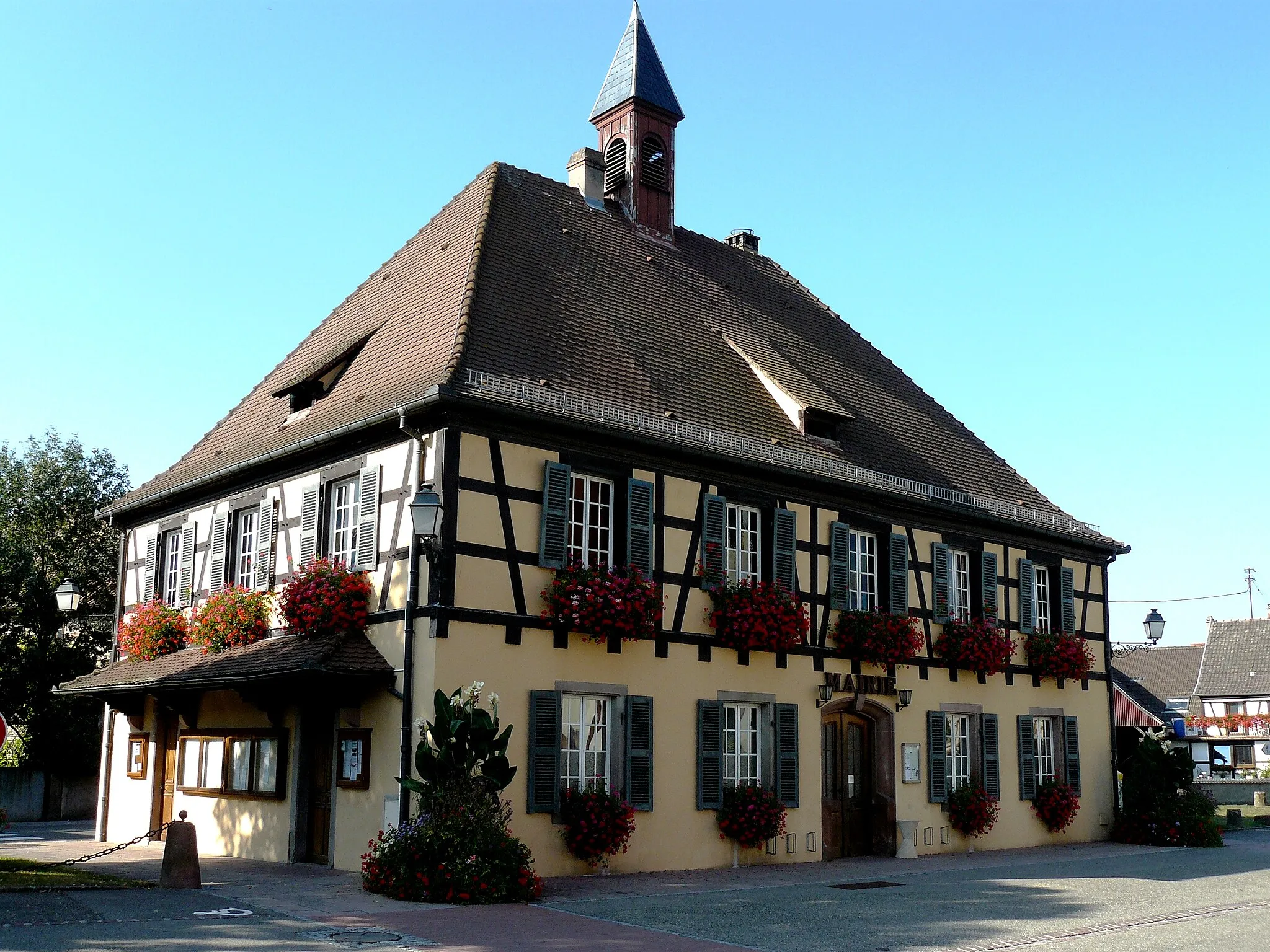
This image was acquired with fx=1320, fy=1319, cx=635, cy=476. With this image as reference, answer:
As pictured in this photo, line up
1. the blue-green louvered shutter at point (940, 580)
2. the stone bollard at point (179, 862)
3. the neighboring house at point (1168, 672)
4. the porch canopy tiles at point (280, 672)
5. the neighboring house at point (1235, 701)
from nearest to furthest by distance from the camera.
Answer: the stone bollard at point (179, 862) < the porch canopy tiles at point (280, 672) < the blue-green louvered shutter at point (940, 580) < the neighboring house at point (1235, 701) < the neighboring house at point (1168, 672)

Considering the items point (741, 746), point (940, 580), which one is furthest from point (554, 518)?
point (940, 580)

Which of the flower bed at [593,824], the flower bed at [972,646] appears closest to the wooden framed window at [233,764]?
the flower bed at [593,824]

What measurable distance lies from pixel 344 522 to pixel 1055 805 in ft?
41.3

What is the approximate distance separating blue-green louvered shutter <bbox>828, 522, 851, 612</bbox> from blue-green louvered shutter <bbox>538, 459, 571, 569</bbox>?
4.84 metres

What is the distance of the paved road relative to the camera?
34.3ft

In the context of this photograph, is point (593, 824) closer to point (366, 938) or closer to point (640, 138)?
point (366, 938)

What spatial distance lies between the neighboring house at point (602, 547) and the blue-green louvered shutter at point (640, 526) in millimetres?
45

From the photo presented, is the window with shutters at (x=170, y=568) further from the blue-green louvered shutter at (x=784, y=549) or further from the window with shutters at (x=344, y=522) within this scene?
the blue-green louvered shutter at (x=784, y=549)

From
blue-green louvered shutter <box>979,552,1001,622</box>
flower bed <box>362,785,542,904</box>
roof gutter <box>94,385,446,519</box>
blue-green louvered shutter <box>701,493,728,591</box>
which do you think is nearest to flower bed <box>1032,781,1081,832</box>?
blue-green louvered shutter <box>979,552,1001,622</box>

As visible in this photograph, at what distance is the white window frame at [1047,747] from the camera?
22.2 metres

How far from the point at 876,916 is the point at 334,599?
7025 millimetres

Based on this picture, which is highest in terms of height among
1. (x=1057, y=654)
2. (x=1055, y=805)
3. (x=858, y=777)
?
(x=1057, y=654)

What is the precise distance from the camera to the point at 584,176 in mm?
22766

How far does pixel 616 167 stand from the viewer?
2338cm
